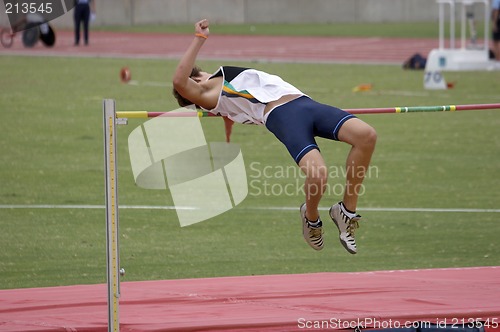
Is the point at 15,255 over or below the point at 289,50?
over

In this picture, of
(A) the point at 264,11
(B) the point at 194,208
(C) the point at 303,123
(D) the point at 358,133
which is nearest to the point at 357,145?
(D) the point at 358,133

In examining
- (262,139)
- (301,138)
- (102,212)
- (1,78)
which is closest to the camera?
(301,138)

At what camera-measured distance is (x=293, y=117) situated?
21.9 ft

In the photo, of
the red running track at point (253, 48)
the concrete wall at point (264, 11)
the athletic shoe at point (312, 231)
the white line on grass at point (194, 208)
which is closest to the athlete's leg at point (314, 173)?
the athletic shoe at point (312, 231)

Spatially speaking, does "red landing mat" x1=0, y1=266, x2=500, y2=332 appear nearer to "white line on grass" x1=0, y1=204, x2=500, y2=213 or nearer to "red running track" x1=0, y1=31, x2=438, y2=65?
"white line on grass" x1=0, y1=204, x2=500, y2=213

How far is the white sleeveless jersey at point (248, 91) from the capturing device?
22.2 ft

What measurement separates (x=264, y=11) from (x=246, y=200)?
97.5ft

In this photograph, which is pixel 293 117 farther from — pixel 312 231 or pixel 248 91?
pixel 312 231

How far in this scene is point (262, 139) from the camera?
47.9 ft

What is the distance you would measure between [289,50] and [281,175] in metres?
16.2

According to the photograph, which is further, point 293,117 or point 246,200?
point 246,200

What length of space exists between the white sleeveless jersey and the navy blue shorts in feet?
0.31

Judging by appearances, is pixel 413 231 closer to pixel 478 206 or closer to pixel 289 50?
pixel 478 206

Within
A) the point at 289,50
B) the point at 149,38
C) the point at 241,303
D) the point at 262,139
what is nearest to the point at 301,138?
the point at 241,303
